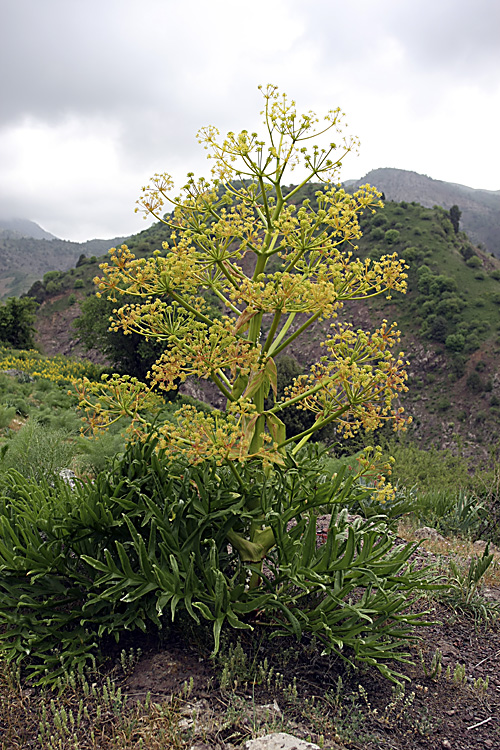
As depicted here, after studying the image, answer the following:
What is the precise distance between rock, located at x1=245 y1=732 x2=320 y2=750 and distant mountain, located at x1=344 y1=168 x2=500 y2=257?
136m

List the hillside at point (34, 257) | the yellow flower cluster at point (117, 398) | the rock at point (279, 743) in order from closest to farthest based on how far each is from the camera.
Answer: the rock at point (279, 743) < the yellow flower cluster at point (117, 398) < the hillside at point (34, 257)

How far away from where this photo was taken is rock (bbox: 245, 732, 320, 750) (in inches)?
Result: 76.9

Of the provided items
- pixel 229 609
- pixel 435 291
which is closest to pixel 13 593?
pixel 229 609

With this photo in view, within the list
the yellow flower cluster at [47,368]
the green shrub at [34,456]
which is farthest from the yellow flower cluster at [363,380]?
the yellow flower cluster at [47,368]

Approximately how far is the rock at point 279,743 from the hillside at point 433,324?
2940 cm

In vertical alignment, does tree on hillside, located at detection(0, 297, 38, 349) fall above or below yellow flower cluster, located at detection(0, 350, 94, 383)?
above

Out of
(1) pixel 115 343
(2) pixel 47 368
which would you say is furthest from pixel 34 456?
(1) pixel 115 343

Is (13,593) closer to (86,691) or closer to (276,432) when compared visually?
(86,691)

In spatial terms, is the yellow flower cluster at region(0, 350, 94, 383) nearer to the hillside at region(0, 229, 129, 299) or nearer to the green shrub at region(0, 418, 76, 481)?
the green shrub at region(0, 418, 76, 481)

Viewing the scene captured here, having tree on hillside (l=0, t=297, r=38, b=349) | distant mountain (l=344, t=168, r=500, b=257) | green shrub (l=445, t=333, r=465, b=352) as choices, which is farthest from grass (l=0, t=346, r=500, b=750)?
distant mountain (l=344, t=168, r=500, b=257)

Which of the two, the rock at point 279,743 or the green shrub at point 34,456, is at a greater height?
the green shrub at point 34,456

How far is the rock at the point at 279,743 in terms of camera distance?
1.95 meters

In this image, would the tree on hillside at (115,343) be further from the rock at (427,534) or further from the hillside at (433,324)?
the rock at (427,534)

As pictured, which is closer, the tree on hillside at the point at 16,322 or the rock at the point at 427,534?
the rock at the point at 427,534
